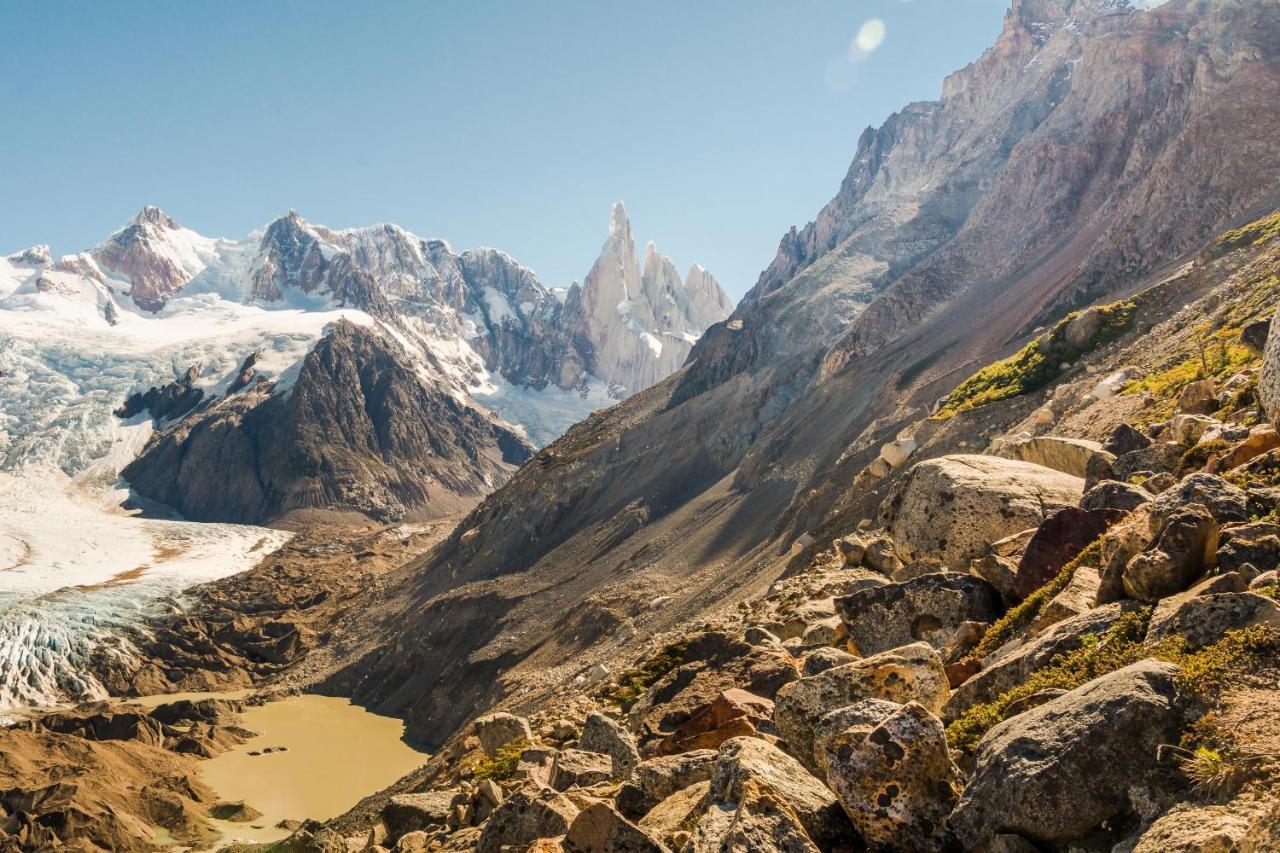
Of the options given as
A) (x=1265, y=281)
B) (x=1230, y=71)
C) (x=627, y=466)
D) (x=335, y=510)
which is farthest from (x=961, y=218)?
(x=335, y=510)

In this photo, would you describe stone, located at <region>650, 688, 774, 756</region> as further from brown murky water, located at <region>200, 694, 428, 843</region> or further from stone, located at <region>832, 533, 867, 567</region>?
brown murky water, located at <region>200, 694, 428, 843</region>

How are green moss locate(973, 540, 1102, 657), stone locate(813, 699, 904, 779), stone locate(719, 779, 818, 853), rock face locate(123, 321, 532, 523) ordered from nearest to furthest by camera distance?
1. stone locate(719, 779, 818, 853)
2. stone locate(813, 699, 904, 779)
3. green moss locate(973, 540, 1102, 657)
4. rock face locate(123, 321, 532, 523)

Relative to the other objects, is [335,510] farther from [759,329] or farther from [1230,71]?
[1230,71]

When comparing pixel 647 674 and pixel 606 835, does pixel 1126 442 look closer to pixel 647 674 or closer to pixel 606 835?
pixel 647 674

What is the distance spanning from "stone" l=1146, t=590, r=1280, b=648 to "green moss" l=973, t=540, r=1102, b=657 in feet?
8.97

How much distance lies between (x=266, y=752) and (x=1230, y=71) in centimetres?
8321

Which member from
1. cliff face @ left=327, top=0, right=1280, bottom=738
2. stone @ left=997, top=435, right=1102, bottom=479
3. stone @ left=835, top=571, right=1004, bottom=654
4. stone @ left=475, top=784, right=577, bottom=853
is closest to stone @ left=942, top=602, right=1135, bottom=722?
stone @ left=835, top=571, right=1004, bottom=654

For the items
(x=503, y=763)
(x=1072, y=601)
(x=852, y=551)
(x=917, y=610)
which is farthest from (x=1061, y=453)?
(x=503, y=763)

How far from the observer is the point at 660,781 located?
8.05 meters

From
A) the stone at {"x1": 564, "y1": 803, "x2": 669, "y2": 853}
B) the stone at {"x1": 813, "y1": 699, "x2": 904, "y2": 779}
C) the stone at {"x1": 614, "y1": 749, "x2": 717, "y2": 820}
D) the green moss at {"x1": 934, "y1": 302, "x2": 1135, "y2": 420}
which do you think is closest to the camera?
the stone at {"x1": 813, "y1": 699, "x2": 904, "y2": 779}

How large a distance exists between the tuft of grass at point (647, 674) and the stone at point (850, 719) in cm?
857

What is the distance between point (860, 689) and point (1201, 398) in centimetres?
1185

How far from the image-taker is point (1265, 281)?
92.5ft

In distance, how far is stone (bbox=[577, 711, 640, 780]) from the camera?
10.4m
